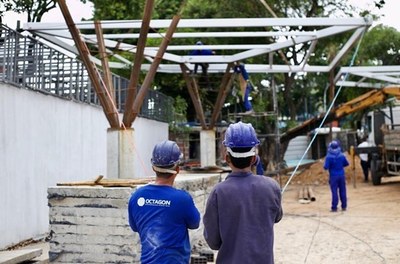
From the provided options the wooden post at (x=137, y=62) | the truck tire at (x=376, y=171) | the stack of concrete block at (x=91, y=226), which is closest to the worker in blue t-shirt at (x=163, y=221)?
Result: the stack of concrete block at (x=91, y=226)

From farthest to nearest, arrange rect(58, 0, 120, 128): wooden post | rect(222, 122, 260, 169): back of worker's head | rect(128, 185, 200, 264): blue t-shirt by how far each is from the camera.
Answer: rect(58, 0, 120, 128): wooden post → rect(128, 185, 200, 264): blue t-shirt → rect(222, 122, 260, 169): back of worker's head

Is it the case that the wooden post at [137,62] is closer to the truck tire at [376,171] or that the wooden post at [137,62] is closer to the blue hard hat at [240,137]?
the blue hard hat at [240,137]

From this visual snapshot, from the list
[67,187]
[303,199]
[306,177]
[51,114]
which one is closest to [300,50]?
[306,177]

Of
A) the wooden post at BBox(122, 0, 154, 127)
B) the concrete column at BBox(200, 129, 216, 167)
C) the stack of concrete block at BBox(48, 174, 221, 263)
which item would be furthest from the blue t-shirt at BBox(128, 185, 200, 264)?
the concrete column at BBox(200, 129, 216, 167)

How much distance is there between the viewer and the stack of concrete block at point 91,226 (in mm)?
6617

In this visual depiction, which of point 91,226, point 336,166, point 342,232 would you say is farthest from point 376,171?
point 91,226

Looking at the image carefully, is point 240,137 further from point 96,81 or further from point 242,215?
point 96,81

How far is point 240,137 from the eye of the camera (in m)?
3.77

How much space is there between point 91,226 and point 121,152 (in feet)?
6.55

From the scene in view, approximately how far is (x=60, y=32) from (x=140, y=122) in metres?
5.97

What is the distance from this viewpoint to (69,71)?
1258 cm

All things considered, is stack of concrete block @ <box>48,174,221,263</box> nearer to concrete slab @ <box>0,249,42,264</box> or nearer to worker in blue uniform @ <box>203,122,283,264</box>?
concrete slab @ <box>0,249,42,264</box>

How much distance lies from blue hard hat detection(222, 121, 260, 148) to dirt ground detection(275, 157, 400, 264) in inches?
204

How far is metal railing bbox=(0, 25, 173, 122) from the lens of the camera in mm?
9586
